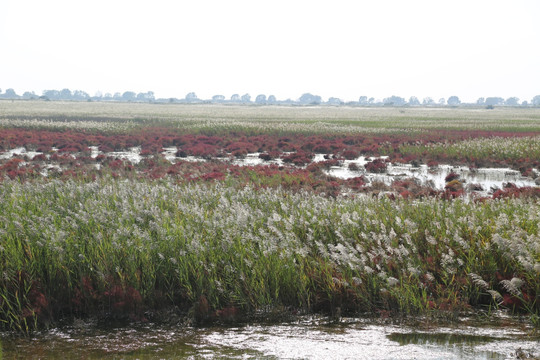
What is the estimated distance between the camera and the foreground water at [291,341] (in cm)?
515

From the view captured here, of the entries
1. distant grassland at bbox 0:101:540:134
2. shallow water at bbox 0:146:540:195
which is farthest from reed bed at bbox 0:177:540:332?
distant grassland at bbox 0:101:540:134

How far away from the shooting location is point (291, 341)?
556 centimetres

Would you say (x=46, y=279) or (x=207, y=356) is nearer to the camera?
(x=207, y=356)

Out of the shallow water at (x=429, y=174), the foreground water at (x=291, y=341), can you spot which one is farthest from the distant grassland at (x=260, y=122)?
the foreground water at (x=291, y=341)

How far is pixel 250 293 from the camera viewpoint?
20.9 ft

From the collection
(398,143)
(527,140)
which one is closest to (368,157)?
(398,143)

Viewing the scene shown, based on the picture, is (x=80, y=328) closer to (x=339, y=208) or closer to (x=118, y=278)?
(x=118, y=278)

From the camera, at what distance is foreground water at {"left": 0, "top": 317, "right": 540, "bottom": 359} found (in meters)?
5.15

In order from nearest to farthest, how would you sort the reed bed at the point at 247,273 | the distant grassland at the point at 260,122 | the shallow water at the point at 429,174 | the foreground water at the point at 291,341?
the foreground water at the point at 291,341 < the reed bed at the point at 247,273 < the shallow water at the point at 429,174 < the distant grassland at the point at 260,122

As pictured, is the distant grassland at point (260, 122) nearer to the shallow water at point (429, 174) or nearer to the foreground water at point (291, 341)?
the shallow water at point (429, 174)

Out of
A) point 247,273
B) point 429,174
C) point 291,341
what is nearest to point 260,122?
point 429,174

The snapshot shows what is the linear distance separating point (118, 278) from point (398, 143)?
26.1 m

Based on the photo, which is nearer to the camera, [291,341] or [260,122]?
[291,341]

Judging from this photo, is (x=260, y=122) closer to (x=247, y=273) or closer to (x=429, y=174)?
(x=429, y=174)
